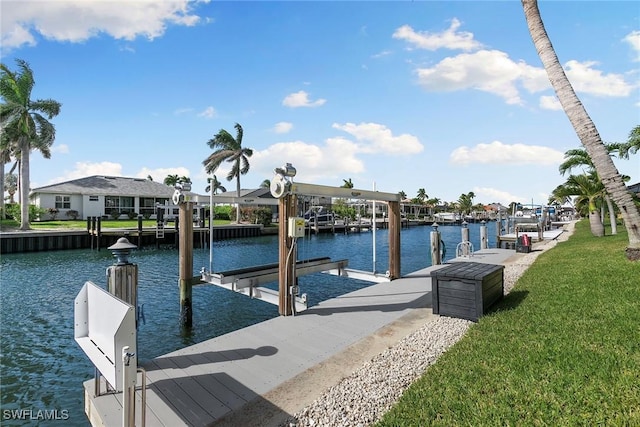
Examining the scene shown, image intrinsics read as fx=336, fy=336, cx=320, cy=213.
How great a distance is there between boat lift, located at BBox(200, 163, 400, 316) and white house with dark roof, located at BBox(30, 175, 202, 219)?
36.3 meters

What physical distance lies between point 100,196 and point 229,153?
15996mm

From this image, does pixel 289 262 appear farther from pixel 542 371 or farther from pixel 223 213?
pixel 223 213

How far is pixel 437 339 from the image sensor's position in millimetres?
5426

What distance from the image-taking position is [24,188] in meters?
28.2

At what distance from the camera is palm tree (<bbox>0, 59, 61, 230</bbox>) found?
29.1 metres

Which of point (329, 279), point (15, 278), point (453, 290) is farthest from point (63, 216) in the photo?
point (453, 290)

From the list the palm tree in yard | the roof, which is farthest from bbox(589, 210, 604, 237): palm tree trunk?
the roof

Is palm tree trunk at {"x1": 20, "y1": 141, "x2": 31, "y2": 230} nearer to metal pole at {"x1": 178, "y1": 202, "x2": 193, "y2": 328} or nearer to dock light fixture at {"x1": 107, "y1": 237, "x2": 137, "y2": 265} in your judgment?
metal pole at {"x1": 178, "y1": 202, "x2": 193, "y2": 328}

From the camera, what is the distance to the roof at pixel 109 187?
3788 cm

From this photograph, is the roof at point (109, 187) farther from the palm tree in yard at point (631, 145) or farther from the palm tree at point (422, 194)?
the palm tree at point (422, 194)

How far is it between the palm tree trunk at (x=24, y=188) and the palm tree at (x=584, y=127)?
114ft

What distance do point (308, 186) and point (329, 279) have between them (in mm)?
7195

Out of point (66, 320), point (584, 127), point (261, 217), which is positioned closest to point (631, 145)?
point (584, 127)

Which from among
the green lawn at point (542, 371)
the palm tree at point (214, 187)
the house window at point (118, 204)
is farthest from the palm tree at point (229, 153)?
the green lawn at point (542, 371)
